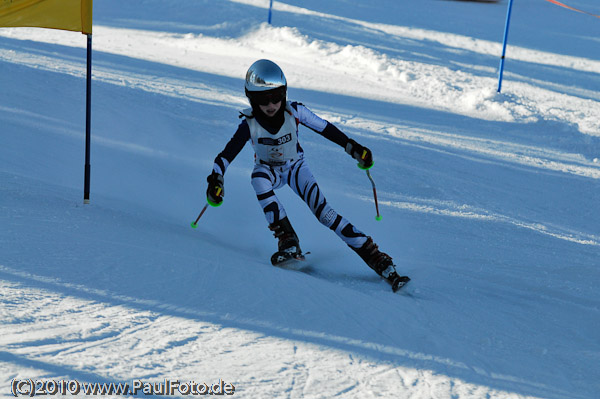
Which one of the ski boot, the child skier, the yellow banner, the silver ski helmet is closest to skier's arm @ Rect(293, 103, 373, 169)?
the child skier

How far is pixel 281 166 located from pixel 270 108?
446mm

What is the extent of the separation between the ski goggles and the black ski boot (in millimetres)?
813

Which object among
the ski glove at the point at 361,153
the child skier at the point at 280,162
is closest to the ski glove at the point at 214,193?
the child skier at the point at 280,162

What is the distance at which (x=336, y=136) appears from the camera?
4.76 metres

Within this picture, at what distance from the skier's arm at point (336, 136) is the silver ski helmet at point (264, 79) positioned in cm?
32

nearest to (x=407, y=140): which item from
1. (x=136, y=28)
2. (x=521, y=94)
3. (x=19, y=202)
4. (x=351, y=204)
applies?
(x=351, y=204)

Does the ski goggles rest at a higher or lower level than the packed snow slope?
higher

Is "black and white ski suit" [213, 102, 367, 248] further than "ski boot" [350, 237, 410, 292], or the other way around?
"black and white ski suit" [213, 102, 367, 248]

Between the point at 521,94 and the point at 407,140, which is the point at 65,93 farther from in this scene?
the point at 521,94

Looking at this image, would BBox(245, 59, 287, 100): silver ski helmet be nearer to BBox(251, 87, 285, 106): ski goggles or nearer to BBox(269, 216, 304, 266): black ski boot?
BBox(251, 87, 285, 106): ski goggles

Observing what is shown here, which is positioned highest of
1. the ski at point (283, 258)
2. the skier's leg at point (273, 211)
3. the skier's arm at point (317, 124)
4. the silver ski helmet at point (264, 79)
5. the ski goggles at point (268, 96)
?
the silver ski helmet at point (264, 79)

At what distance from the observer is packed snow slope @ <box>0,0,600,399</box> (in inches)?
109

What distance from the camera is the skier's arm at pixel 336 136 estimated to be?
4602 millimetres

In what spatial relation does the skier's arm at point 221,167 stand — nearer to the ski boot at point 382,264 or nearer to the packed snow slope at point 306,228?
the packed snow slope at point 306,228
